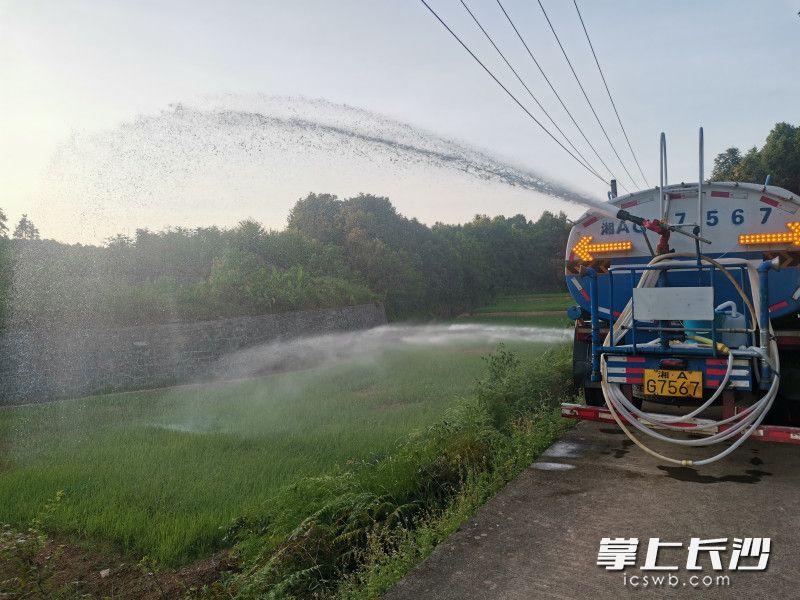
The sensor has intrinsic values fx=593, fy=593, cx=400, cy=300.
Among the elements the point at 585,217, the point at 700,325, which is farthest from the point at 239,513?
the point at 585,217

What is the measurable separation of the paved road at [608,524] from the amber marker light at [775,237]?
214 cm

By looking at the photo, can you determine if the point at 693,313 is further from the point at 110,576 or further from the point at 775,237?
the point at 110,576

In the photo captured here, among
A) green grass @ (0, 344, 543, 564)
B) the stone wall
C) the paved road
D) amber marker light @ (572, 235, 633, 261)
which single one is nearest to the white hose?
the paved road

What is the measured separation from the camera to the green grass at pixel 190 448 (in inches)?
215

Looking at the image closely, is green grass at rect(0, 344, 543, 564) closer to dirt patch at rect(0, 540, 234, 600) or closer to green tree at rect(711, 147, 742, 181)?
dirt patch at rect(0, 540, 234, 600)

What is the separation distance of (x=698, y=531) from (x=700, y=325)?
2133 millimetres

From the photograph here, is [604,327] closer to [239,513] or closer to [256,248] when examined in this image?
[239,513]

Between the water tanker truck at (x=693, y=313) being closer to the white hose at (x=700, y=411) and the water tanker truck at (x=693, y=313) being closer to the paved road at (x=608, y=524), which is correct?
the white hose at (x=700, y=411)

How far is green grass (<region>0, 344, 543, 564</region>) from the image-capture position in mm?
5449

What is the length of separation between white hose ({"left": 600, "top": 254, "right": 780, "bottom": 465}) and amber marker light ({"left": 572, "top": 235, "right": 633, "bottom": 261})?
1093 mm

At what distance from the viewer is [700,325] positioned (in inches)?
220

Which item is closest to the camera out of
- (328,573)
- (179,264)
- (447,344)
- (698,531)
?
(698,531)

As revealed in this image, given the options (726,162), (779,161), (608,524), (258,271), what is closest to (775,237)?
(608,524)

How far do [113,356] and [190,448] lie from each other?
313 inches
